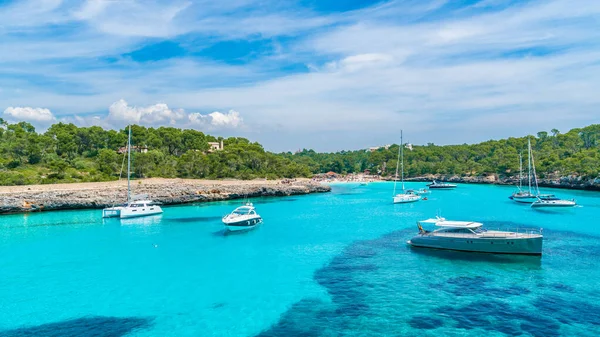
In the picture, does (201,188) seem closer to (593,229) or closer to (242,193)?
(242,193)

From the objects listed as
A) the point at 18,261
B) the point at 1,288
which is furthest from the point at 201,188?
the point at 1,288

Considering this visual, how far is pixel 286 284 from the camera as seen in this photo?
87.0 ft

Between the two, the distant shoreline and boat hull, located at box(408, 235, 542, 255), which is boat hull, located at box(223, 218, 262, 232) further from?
the distant shoreline

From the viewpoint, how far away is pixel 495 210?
63344mm

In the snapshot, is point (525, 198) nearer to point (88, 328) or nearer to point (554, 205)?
point (554, 205)

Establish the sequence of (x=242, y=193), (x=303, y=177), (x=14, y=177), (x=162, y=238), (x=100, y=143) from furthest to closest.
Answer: (x=303, y=177), (x=100, y=143), (x=242, y=193), (x=14, y=177), (x=162, y=238)

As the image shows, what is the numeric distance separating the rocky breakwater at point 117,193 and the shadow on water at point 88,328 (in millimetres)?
49067

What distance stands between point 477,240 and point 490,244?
1.02 m

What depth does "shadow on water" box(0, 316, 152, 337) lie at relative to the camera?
19250mm

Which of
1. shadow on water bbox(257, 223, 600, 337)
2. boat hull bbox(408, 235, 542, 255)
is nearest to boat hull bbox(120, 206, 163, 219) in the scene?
shadow on water bbox(257, 223, 600, 337)

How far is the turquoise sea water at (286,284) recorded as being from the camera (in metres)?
20.0

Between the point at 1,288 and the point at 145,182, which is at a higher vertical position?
the point at 145,182

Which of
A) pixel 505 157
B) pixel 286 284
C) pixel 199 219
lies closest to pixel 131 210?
pixel 199 219

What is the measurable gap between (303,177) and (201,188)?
50572 mm
